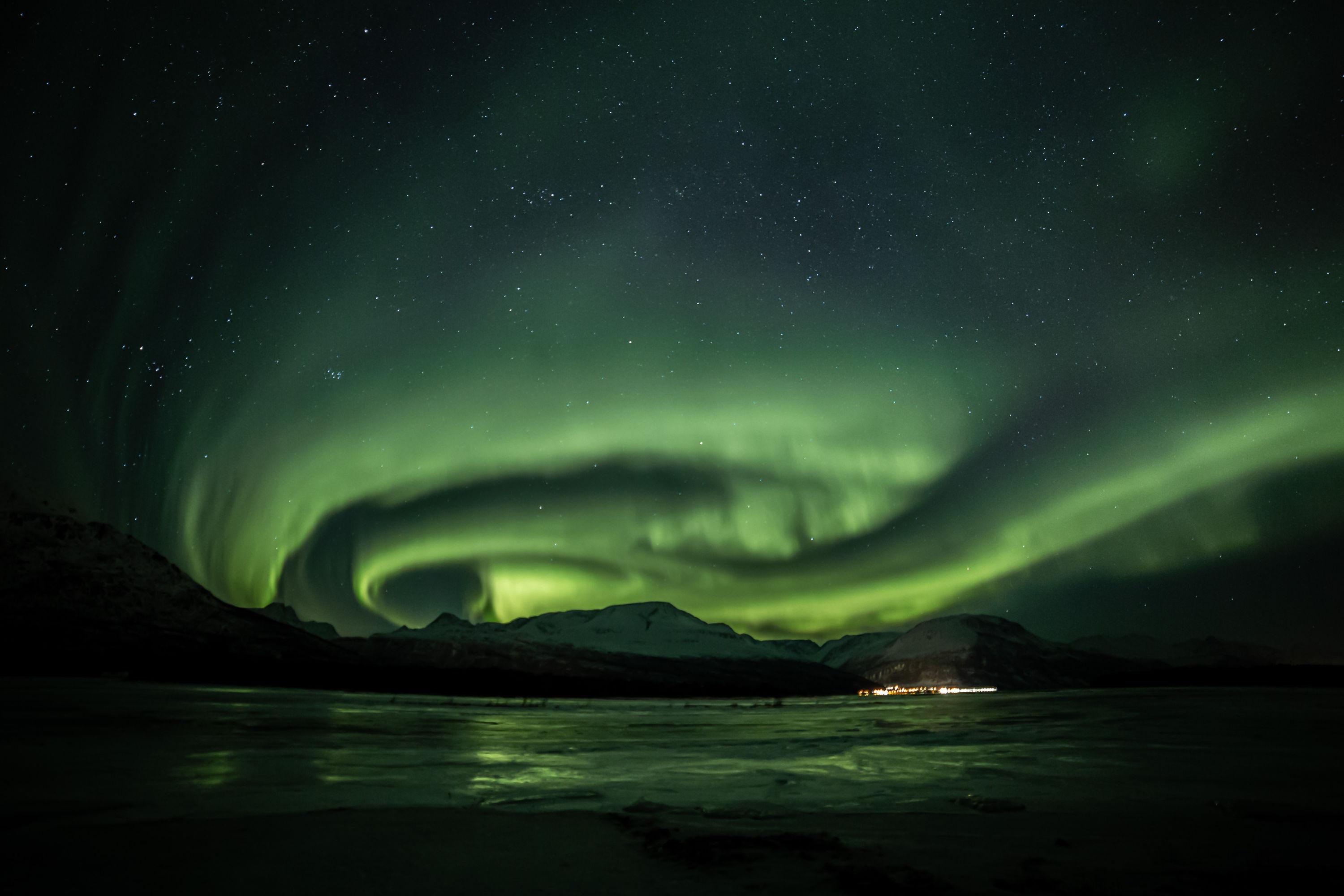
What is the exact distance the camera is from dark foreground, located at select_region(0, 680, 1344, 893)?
752 centimetres

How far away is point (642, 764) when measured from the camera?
18.8 metres

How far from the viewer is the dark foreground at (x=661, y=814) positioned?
752 cm

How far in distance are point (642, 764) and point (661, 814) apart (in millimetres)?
7950

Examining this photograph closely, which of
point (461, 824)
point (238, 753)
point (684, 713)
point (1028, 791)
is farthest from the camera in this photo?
point (684, 713)

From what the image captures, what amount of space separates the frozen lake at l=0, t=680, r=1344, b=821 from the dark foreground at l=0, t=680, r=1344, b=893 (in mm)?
122

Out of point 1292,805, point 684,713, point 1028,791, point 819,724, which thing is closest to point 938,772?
point 1028,791

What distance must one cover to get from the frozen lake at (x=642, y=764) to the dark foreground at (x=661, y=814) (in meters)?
0.12

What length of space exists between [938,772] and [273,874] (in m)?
13.2

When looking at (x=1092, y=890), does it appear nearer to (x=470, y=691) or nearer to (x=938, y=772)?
(x=938, y=772)

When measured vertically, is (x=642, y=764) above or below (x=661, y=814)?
below

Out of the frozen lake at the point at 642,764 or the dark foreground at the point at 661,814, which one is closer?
the dark foreground at the point at 661,814

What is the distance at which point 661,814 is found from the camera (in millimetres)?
11219

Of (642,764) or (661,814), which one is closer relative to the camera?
(661,814)

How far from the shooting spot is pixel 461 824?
33.4 feet
